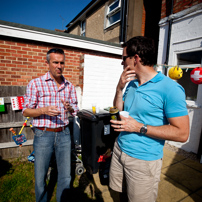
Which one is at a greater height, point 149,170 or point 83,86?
point 83,86

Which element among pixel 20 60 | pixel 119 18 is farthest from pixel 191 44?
pixel 119 18

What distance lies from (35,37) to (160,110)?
11.5ft

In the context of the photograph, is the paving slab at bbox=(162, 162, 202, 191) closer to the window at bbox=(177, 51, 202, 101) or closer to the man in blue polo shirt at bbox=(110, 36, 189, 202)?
the man in blue polo shirt at bbox=(110, 36, 189, 202)

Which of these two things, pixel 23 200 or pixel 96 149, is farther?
pixel 96 149

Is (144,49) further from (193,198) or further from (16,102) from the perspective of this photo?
(16,102)

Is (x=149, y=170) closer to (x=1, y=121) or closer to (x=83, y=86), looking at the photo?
(x=83, y=86)

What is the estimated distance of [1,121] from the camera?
3395 mm

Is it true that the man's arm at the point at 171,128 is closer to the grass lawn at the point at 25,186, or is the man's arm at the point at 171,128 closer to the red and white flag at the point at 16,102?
the grass lawn at the point at 25,186

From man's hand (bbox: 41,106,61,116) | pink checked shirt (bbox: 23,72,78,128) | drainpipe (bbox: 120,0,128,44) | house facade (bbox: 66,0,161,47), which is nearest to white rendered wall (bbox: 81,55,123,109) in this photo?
pink checked shirt (bbox: 23,72,78,128)

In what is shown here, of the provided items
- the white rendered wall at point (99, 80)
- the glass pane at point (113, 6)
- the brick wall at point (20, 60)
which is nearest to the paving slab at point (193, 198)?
the white rendered wall at point (99, 80)

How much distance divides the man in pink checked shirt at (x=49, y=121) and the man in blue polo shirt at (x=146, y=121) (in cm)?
98

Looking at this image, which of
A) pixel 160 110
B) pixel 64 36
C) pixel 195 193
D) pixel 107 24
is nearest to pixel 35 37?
pixel 64 36

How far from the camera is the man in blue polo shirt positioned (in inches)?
49.6

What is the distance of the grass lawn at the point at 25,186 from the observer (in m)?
2.46
